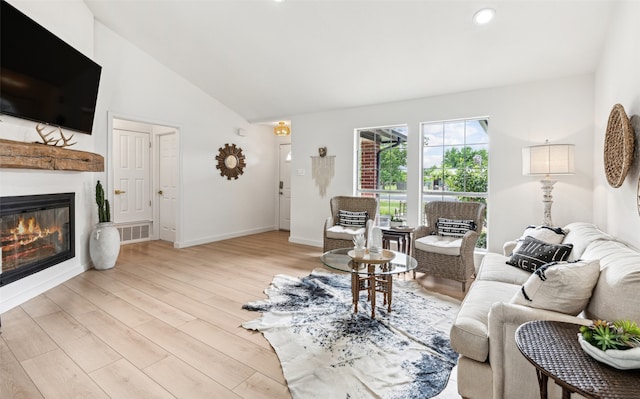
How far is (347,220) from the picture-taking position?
4.71 m

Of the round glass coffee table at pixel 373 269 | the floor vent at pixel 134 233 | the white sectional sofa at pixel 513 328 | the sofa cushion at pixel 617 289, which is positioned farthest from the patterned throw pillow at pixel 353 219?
the floor vent at pixel 134 233

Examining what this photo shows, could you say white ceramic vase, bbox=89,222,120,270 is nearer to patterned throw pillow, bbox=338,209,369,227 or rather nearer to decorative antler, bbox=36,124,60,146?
decorative antler, bbox=36,124,60,146

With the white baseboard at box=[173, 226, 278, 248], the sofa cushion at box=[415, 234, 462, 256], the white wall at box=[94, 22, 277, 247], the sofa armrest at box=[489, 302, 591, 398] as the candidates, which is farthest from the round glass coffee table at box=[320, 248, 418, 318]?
the white wall at box=[94, 22, 277, 247]

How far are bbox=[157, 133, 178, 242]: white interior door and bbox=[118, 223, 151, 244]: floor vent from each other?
0.86 feet

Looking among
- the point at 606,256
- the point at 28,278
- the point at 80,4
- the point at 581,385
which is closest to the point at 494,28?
the point at 606,256

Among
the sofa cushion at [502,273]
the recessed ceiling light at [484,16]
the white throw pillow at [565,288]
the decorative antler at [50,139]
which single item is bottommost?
the sofa cushion at [502,273]

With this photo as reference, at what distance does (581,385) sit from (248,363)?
5.77 ft

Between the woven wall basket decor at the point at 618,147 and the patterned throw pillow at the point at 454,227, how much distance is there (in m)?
1.39

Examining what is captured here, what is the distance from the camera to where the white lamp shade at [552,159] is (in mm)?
3111

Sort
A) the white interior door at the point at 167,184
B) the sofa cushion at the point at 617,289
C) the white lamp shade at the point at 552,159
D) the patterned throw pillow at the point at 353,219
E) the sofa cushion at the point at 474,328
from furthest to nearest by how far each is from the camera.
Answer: the white interior door at the point at 167,184 → the patterned throw pillow at the point at 353,219 → the white lamp shade at the point at 552,159 → the sofa cushion at the point at 474,328 → the sofa cushion at the point at 617,289

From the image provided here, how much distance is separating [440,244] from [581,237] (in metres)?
1.35

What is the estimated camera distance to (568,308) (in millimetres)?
1469

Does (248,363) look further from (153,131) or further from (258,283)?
(153,131)

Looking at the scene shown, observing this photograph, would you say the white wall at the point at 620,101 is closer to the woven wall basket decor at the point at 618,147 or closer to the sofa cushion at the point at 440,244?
the woven wall basket decor at the point at 618,147
